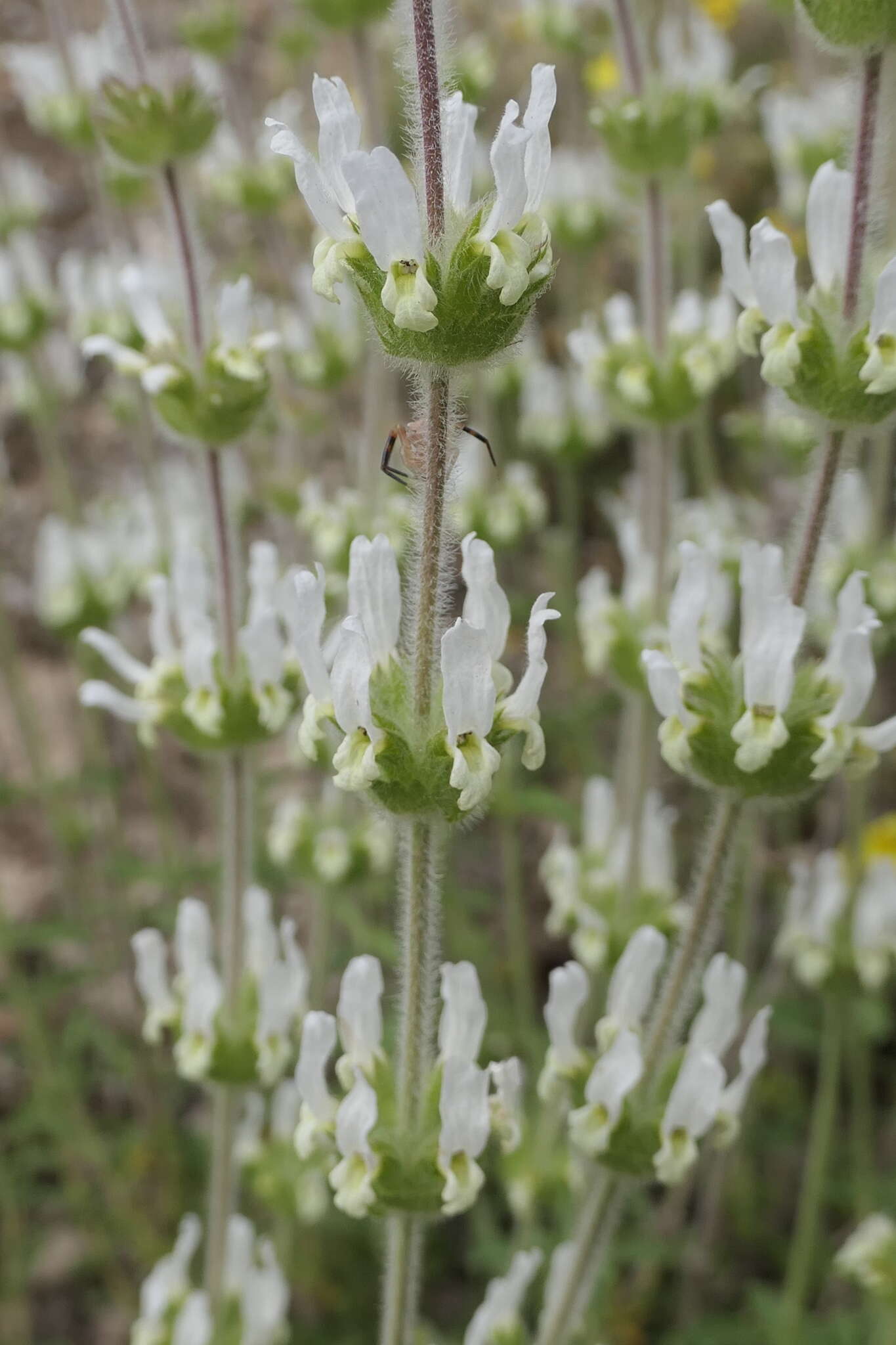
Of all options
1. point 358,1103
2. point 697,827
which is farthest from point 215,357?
point 697,827

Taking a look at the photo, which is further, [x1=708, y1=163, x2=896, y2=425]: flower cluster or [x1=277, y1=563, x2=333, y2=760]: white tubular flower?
[x1=708, y1=163, x2=896, y2=425]: flower cluster

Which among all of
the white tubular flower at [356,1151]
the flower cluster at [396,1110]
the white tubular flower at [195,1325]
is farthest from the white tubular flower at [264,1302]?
the white tubular flower at [356,1151]

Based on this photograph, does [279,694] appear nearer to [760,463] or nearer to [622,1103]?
[622,1103]

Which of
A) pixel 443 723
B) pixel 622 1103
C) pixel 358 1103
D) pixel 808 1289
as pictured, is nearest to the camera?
pixel 443 723

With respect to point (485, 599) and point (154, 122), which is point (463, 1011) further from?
point (154, 122)

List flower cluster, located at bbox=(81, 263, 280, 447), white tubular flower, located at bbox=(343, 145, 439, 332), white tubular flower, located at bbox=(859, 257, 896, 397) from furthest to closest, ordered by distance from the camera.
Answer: flower cluster, located at bbox=(81, 263, 280, 447) < white tubular flower, located at bbox=(859, 257, 896, 397) < white tubular flower, located at bbox=(343, 145, 439, 332)

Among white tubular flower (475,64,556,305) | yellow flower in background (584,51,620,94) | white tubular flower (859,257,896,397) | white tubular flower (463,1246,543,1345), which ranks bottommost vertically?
white tubular flower (463,1246,543,1345)

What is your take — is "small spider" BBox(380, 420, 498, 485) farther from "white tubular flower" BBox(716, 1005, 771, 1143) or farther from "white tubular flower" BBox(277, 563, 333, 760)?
"white tubular flower" BBox(716, 1005, 771, 1143)

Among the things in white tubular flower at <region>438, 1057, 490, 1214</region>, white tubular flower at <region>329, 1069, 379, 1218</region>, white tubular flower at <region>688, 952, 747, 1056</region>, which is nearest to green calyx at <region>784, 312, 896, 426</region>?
white tubular flower at <region>688, 952, 747, 1056</region>
